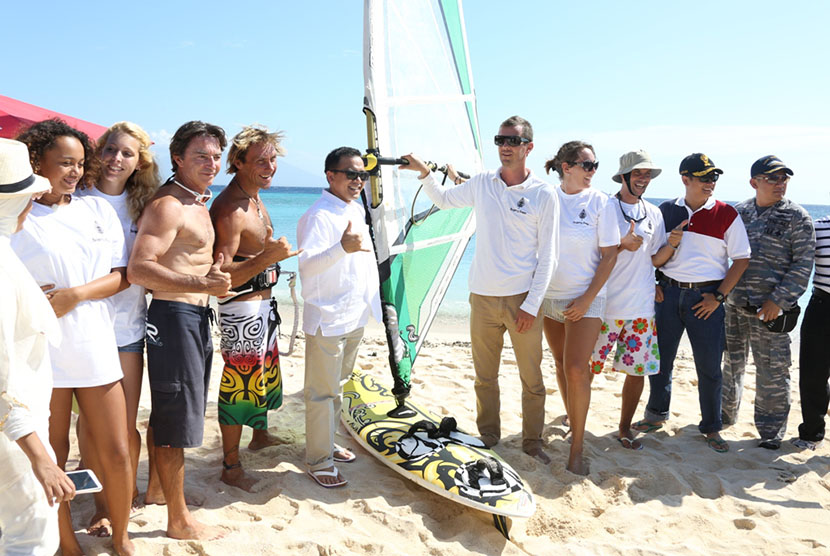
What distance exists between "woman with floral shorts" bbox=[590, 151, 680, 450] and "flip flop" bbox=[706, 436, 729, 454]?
702 mm

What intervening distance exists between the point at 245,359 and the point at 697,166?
123 inches

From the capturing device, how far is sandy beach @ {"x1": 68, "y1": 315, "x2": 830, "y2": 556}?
9.63 feet

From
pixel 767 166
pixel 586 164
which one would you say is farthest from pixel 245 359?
pixel 767 166

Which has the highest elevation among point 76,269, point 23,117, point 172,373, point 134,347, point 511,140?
point 23,117

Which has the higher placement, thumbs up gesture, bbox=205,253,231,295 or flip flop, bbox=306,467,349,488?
thumbs up gesture, bbox=205,253,231,295

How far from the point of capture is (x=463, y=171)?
482 cm

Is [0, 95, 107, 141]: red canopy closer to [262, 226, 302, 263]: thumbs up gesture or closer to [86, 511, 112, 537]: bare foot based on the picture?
[262, 226, 302, 263]: thumbs up gesture

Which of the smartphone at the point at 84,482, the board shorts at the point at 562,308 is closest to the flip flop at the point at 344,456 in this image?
the board shorts at the point at 562,308

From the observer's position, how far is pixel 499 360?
A: 3955 millimetres

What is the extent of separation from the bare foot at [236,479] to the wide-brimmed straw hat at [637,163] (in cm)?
301

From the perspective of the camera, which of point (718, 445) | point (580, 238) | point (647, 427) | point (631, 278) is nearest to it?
point (580, 238)

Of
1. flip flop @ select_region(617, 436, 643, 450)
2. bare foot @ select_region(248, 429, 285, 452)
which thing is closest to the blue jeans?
flip flop @ select_region(617, 436, 643, 450)

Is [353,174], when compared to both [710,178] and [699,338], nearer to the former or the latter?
[710,178]

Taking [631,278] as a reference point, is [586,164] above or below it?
above
